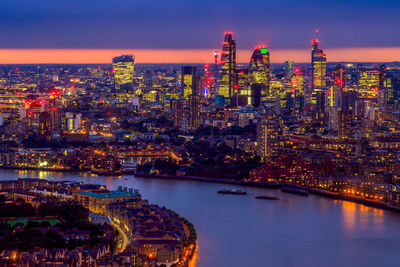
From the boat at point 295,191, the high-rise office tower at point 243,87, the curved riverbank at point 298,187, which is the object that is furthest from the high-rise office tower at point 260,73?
the boat at point 295,191

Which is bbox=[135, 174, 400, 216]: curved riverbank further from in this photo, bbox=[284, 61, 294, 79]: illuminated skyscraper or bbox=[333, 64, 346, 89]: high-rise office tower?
bbox=[284, 61, 294, 79]: illuminated skyscraper

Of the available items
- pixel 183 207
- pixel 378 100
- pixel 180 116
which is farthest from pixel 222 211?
pixel 378 100

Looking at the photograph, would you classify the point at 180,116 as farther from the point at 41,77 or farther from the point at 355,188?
the point at 41,77

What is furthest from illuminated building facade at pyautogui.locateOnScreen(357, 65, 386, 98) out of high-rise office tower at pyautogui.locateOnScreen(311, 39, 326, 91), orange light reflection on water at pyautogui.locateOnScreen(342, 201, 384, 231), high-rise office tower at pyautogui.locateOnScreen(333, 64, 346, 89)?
orange light reflection on water at pyautogui.locateOnScreen(342, 201, 384, 231)

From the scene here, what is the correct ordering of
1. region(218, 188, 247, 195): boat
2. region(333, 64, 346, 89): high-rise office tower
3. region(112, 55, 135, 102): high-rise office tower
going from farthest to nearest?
region(112, 55, 135, 102): high-rise office tower < region(333, 64, 346, 89): high-rise office tower < region(218, 188, 247, 195): boat

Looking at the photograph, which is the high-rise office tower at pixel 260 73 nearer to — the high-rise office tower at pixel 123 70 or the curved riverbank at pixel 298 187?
the high-rise office tower at pixel 123 70

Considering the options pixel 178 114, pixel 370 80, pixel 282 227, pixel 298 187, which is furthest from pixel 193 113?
pixel 282 227
